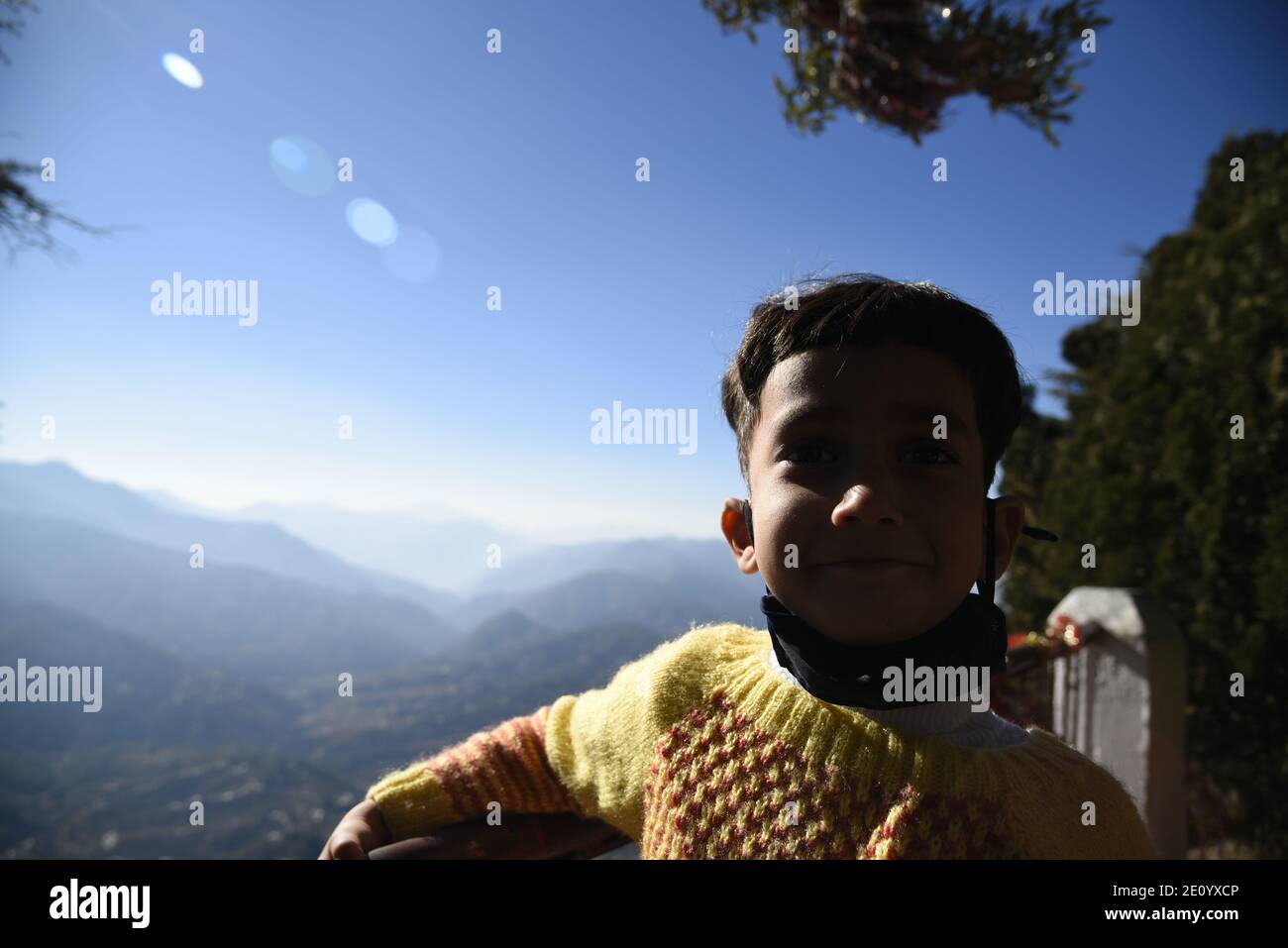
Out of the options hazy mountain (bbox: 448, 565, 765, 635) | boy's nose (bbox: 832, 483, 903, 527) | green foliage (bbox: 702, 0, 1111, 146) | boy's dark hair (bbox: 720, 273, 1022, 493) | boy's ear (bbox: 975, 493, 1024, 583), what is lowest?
hazy mountain (bbox: 448, 565, 765, 635)

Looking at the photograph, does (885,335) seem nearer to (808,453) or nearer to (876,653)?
(808,453)

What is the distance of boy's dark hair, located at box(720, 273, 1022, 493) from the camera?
113cm

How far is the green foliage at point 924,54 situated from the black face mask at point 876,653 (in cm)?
131

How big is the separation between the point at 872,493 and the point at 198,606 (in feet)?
452

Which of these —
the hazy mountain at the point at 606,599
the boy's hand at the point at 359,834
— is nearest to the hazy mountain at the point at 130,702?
the hazy mountain at the point at 606,599

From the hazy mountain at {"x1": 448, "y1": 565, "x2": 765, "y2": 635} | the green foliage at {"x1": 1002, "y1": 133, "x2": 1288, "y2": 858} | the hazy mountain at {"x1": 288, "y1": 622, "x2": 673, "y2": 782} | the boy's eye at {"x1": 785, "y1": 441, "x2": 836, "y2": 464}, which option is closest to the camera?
the boy's eye at {"x1": 785, "y1": 441, "x2": 836, "y2": 464}

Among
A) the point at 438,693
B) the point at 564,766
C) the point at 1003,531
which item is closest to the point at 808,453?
the point at 1003,531

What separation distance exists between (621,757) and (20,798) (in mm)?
72853

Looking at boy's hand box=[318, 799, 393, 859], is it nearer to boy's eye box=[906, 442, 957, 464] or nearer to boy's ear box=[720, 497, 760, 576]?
boy's ear box=[720, 497, 760, 576]

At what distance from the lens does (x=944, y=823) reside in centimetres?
100

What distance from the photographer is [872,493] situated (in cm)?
99

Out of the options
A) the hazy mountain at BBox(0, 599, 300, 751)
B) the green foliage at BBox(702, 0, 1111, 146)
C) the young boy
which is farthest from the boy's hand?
the hazy mountain at BBox(0, 599, 300, 751)
